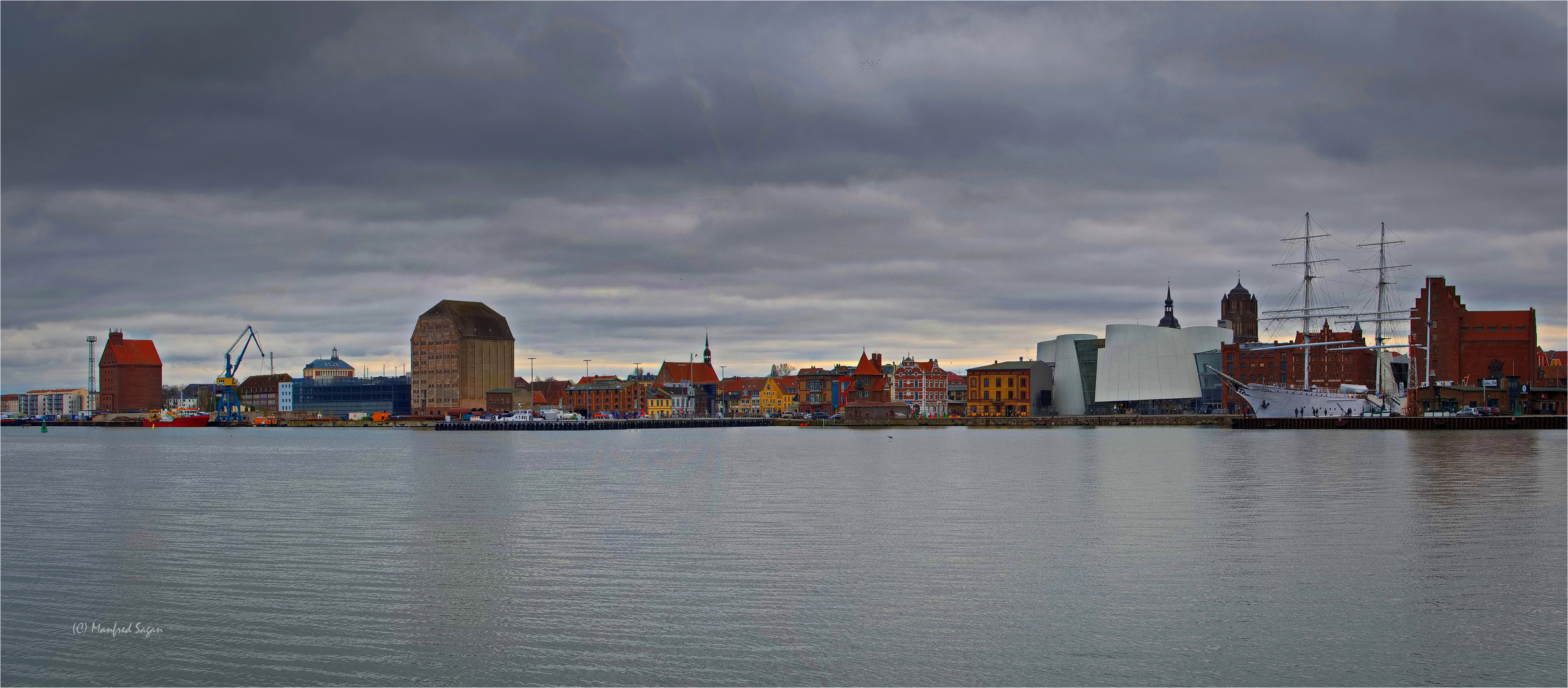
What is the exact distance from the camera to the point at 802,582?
56.2ft

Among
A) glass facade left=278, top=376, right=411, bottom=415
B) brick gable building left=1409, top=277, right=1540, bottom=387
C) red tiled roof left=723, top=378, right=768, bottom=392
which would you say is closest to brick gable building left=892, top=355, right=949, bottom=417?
red tiled roof left=723, top=378, right=768, bottom=392

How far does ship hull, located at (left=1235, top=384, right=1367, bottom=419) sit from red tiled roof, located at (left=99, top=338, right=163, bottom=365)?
16335cm

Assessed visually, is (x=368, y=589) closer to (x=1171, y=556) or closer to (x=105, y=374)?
(x=1171, y=556)

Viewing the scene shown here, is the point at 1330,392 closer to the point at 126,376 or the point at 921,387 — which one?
the point at 921,387

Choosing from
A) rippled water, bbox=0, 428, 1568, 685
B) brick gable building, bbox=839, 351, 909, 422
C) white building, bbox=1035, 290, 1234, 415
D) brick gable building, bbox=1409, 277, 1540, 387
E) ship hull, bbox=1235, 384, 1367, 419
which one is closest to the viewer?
rippled water, bbox=0, 428, 1568, 685

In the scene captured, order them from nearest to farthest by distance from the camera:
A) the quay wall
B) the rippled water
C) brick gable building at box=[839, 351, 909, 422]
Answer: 1. the rippled water
2. the quay wall
3. brick gable building at box=[839, 351, 909, 422]

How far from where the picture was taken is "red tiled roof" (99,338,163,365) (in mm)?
177988

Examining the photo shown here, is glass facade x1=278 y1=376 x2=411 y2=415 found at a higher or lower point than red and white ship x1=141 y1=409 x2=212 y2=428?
higher

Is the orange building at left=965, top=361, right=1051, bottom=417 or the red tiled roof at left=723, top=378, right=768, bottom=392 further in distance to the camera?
the red tiled roof at left=723, top=378, right=768, bottom=392

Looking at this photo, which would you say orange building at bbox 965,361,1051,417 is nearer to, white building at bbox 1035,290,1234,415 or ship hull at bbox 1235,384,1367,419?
white building at bbox 1035,290,1234,415

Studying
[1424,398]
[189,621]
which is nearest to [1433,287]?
[1424,398]

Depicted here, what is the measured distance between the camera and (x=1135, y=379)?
128m

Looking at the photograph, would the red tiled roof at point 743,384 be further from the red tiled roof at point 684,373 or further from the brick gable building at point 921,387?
the brick gable building at point 921,387

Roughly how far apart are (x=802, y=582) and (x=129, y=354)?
192856 millimetres
